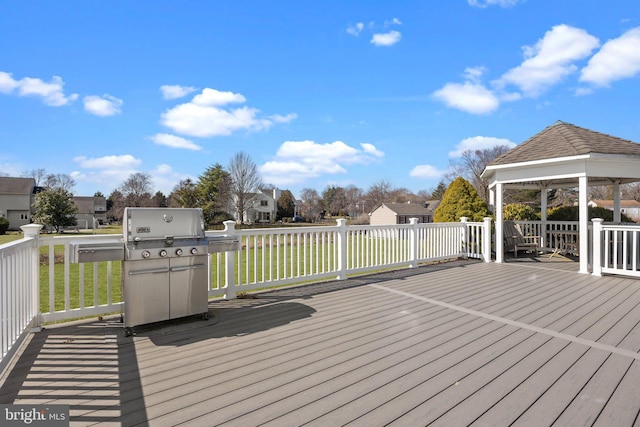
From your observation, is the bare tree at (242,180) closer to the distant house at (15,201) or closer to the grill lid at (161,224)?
the distant house at (15,201)

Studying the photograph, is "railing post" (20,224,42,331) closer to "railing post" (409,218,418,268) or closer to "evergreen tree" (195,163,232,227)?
"railing post" (409,218,418,268)

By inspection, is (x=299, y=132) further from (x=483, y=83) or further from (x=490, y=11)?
(x=490, y=11)

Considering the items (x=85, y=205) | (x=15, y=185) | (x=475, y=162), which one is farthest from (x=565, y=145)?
(x=85, y=205)

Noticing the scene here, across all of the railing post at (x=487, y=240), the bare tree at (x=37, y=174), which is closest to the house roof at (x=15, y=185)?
the bare tree at (x=37, y=174)

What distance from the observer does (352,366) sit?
2541 millimetres

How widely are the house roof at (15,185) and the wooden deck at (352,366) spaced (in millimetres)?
50051

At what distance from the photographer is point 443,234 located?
8.13m

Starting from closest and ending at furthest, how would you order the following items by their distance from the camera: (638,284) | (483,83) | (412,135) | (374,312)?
(374,312)
(638,284)
(483,83)
(412,135)

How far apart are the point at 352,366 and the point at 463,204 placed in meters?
9.77

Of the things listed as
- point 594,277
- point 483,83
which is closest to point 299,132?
point 483,83

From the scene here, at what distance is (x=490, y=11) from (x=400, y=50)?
2837 mm

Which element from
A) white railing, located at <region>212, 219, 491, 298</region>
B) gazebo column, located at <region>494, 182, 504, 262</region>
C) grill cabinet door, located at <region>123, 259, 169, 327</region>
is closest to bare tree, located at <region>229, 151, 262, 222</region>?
white railing, located at <region>212, 219, 491, 298</region>

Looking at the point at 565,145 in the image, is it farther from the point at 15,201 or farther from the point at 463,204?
the point at 15,201

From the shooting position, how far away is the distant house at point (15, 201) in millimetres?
38844
